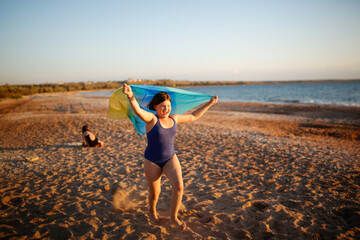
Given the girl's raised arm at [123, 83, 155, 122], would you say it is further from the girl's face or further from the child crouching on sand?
the child crouching on sand

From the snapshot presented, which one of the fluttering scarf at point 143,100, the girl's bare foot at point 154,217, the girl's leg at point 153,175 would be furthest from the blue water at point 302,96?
the girl's leg at point 153,175

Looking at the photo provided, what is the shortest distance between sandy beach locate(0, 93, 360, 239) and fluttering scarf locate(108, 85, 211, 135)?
1701 mm

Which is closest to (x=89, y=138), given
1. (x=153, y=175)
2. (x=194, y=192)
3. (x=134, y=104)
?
(x=194, y=192)

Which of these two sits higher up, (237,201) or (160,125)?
(160,125)

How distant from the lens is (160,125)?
283cm

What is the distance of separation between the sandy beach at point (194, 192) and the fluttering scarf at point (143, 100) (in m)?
1.70

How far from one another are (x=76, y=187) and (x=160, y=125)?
10.3 ft

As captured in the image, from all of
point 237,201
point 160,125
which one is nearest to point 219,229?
point 237,201

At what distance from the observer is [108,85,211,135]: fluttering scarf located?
3277mm

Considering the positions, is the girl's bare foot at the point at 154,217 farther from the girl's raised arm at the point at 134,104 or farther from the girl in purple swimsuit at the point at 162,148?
the girl's raised arm at the point at 134,104

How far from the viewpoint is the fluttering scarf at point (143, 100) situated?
328 cm

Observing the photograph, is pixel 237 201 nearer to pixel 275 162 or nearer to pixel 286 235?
pixel 286 235

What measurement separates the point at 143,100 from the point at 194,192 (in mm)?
2367

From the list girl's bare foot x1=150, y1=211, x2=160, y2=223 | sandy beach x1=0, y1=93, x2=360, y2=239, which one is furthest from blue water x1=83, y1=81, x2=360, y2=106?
girl's bare foot x1=150, y1=211, x2=160, y2=223
